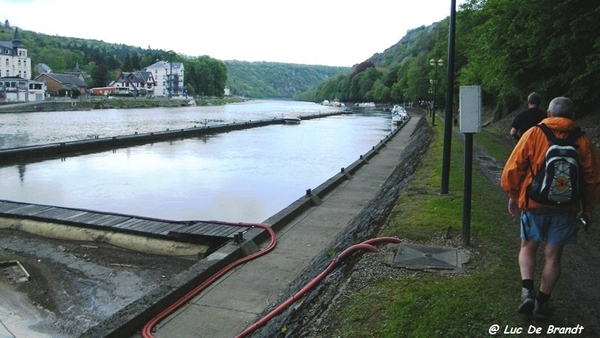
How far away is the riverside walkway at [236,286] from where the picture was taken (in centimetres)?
643

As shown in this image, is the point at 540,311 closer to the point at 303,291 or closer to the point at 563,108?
the point at 563,108

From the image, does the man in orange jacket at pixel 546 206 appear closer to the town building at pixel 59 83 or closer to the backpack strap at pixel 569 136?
the backpack strap at pixel 569 136

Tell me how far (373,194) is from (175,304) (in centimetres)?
1044

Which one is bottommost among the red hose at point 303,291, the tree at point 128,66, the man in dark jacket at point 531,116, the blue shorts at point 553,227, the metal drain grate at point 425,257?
the red hose at point 303,291

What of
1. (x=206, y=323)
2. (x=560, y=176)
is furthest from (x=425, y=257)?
(x=206, y=323)

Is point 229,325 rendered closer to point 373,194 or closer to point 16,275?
point 16,275

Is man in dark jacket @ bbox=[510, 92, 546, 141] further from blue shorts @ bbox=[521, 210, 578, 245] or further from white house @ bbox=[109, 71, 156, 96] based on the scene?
white house @ bbox=[109, 71, 156, 96]

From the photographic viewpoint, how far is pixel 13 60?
127812mm

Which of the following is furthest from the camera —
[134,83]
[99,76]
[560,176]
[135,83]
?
[135,83]

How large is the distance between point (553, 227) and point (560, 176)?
452mm

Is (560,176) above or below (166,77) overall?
below

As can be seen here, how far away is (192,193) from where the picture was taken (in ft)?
63.0

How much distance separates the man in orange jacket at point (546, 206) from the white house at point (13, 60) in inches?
5533

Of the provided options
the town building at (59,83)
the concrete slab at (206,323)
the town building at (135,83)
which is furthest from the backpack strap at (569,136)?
the town building at (135,83)
